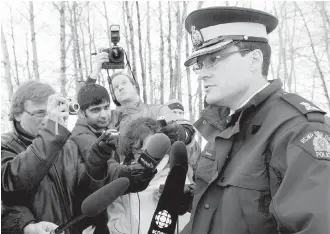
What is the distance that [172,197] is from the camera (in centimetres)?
194

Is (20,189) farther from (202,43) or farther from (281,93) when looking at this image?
(281,93)

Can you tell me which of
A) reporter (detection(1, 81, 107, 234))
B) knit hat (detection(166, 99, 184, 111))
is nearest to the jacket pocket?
reporter (detection(1, 81, 107, 234))

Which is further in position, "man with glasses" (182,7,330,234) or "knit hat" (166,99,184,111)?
"knit hat" (166,99,184,111)

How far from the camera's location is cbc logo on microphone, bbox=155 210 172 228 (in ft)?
6.08

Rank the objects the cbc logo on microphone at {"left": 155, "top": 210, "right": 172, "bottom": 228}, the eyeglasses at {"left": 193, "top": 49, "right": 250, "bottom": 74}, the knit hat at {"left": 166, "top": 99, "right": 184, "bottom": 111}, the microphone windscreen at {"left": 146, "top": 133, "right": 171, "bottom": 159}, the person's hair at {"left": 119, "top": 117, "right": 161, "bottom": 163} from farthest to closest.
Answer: the knit hat at {"left": 166, "top": 99, "right": 184, "bottom": 111}, the person's hair at {"left": 119, "top": 117, "right": 161, "bottom": 163}, the microphone windscreen at {"left": 146, "top": 133, "right": 171, "bottom": 159}, the cbc logo on microphone at {"left": 155, "top": 210, "right": 172, "bottom": 228}, the eyeglasses at {"left": 193, "top": 49, "right": 250, "bottom": 74}

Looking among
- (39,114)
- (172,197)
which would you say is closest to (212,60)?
(172,197)

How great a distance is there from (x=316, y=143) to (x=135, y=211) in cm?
163

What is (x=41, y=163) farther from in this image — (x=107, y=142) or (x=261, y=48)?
(x=261, y=48)

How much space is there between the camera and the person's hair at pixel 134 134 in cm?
277

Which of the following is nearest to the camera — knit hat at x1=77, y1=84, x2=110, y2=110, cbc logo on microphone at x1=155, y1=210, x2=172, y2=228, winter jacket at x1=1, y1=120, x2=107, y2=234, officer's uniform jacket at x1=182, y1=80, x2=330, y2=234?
officer's uniform jacket at x1=182, y1=80, x2=330, y2=234

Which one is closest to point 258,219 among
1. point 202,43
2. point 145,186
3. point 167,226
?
point 167,226

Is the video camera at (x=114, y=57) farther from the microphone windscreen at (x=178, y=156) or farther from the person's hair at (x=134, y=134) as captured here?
the microphone windscreen at (x=178, y=156)

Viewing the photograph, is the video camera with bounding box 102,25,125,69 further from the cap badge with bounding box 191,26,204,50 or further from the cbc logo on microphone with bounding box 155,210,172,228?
the cbc logo on microphone with bounding box 155,210,172,228

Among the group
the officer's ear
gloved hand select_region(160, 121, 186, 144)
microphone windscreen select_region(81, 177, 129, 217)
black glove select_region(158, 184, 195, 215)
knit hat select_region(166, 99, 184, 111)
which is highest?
the officer's ear
